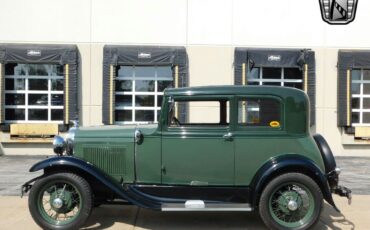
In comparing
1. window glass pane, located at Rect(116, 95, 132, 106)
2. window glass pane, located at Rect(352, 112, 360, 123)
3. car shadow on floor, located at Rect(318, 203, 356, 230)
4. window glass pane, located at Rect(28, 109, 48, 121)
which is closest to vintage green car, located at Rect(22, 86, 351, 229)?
car shadow on floor, located at Rect(318, 203, 356, 230)

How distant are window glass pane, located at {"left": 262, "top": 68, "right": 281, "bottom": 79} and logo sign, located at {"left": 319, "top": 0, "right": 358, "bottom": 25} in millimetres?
2156

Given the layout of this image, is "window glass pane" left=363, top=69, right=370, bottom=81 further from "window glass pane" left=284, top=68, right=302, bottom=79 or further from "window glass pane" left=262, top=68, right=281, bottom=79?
"window glass pane" left=262, top=68, right=281, bottom=79

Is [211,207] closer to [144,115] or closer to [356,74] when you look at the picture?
[144,115]

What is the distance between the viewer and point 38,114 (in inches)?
563

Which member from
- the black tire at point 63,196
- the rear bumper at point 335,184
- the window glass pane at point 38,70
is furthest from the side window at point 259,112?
the window glass pane at point 38,70

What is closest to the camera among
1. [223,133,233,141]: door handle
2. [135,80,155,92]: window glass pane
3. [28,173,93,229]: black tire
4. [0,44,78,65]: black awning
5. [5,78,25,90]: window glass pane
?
[28,173,93,229]: black tire

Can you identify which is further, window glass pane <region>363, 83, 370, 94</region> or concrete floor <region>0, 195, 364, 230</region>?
window glass pane <region>363, 83, 370, 94</region>

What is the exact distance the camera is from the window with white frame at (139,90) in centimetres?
1427

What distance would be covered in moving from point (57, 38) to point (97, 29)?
4.00 ft

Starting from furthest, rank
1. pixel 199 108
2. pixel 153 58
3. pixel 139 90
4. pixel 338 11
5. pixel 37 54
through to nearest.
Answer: pixel 338 11
pixel 139 90
pixel 153 58
pixel 37 54
pixel 199 108

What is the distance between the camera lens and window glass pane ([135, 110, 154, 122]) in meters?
14.4

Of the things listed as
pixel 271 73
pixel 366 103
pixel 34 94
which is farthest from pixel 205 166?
pixel 366 103

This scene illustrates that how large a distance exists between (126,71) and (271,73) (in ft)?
14.7

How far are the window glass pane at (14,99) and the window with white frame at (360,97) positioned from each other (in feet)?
33.5
